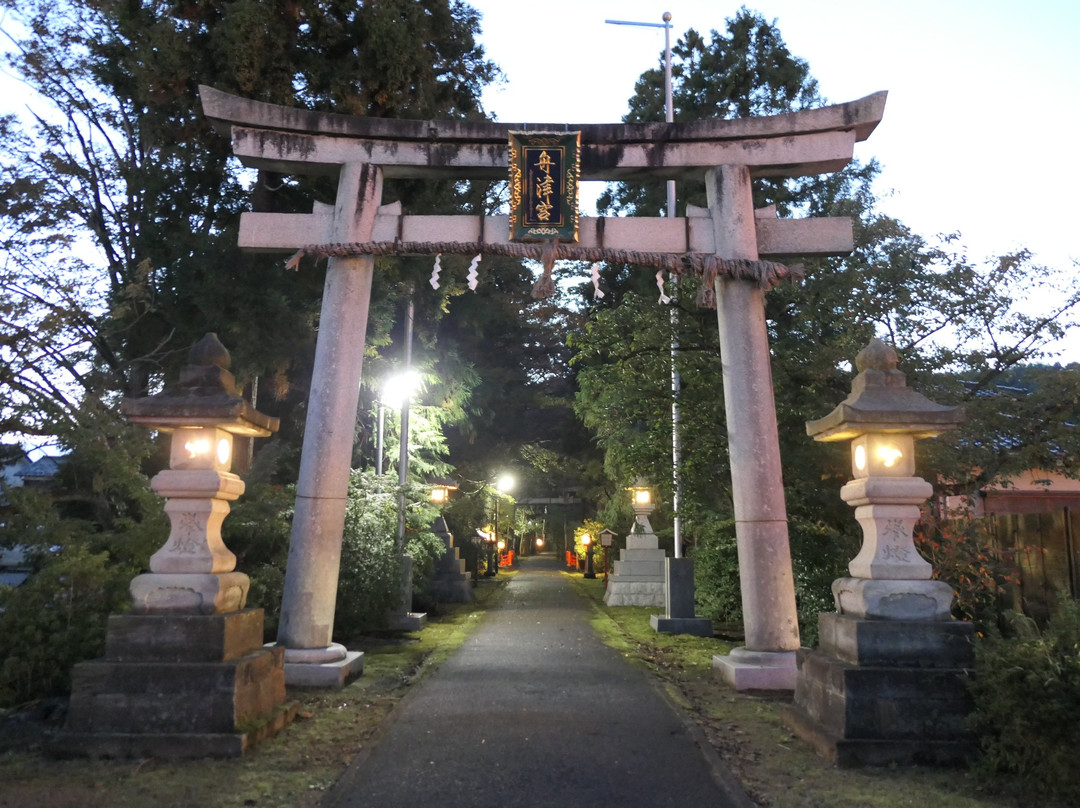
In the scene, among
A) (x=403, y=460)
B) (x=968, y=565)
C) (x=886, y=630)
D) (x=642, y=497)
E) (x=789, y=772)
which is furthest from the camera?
(x=642, y=497)

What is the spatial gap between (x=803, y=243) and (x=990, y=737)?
19.3 feet

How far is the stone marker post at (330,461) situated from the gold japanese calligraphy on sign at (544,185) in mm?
1734

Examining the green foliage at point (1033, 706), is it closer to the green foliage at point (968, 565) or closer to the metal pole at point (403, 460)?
the green foliage at point (968, 565)

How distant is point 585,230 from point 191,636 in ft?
20.1

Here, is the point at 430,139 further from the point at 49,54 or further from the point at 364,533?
the point at 49,54

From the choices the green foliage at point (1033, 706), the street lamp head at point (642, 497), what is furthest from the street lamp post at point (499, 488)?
the green foliage at point (1033, 706)

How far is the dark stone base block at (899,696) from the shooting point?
5582 mm

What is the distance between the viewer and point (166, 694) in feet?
19.5

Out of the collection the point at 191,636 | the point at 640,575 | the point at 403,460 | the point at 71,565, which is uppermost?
the point at 403,460

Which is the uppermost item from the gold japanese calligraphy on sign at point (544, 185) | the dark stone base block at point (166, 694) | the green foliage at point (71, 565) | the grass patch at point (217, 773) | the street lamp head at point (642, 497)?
the gold japanese calligraphy on sign at point (544, 185)

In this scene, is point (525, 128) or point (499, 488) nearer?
point (525, 128)

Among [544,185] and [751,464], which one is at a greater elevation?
[544,185]

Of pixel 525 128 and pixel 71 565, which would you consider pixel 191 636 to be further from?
pixel 525 128

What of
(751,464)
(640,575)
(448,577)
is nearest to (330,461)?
(751,464)
